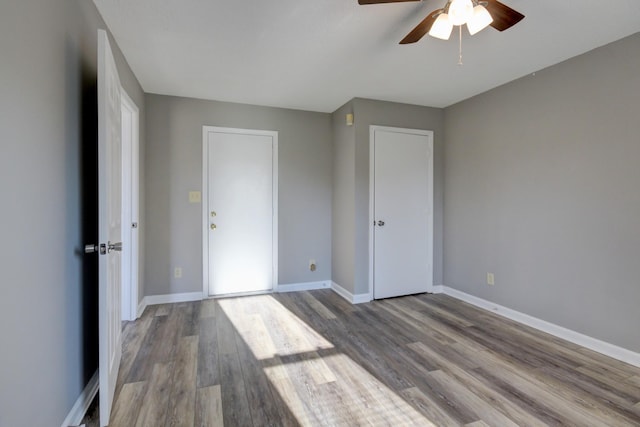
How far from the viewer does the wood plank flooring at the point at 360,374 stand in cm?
171

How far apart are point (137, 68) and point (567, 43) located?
137 inches

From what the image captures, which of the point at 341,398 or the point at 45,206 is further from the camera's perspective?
the point at 341,398

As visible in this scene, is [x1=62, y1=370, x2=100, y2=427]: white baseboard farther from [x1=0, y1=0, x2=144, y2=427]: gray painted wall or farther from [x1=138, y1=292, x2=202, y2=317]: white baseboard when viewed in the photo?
[x1=138, y1=292, x2=202, y2=317]: white baseboard

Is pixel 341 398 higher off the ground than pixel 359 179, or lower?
lower

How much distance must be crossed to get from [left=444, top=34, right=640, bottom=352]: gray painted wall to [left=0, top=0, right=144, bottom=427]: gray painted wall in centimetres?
346

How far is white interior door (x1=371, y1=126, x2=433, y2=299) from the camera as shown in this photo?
3703mm

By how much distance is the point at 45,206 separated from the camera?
1.35m

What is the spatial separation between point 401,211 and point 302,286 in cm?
156

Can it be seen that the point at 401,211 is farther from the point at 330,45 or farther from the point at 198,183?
the point at 198,183

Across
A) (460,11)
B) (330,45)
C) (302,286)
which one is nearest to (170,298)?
(302,286)

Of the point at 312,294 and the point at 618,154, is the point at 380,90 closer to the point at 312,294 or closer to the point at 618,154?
the point at 618,154

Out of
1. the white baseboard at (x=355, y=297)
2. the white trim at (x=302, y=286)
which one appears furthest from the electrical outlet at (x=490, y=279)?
the white trim at (x=302, y=286)

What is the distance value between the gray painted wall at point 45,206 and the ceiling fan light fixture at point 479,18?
204cm

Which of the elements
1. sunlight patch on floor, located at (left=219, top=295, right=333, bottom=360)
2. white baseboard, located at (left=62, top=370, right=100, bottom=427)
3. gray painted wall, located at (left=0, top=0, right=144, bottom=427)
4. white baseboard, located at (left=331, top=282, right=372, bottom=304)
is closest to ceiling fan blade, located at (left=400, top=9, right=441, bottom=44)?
gray painted wall, located at (left=0, top=0, right=144, bottom=427)
